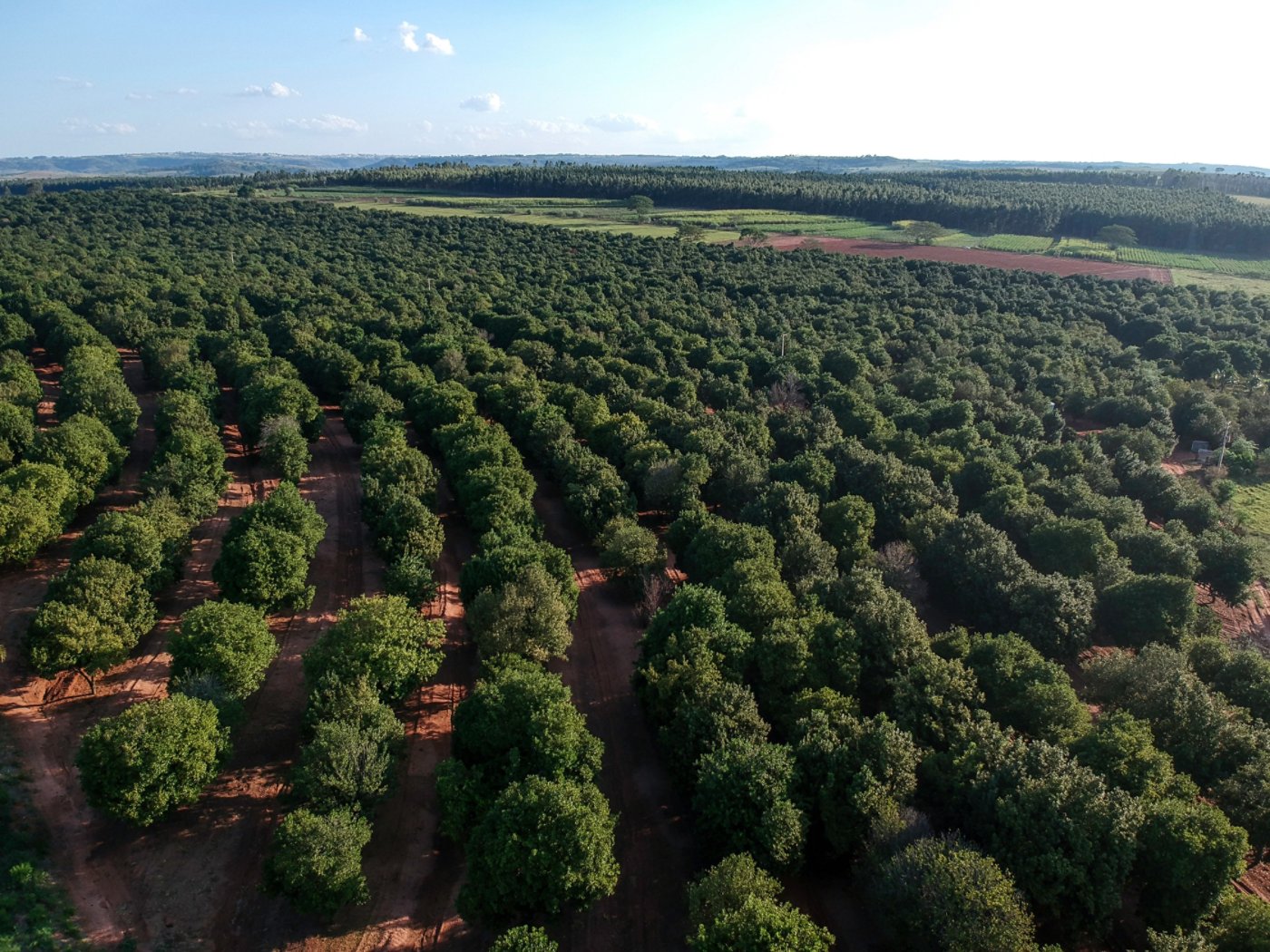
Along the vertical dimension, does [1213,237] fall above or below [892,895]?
above

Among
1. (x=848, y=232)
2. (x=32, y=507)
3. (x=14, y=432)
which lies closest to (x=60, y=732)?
(x=32, y=507)

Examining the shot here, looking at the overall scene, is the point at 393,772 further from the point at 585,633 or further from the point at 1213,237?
the point at 1213,237

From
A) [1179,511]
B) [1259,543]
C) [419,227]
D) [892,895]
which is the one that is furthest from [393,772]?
[419,227]

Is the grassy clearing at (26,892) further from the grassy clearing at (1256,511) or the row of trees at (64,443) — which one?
the grassy clearing at (1256,511)

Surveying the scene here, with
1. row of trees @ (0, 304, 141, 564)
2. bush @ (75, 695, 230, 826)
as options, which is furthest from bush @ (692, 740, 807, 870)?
row of trees @ (0, 304, 141, 564)

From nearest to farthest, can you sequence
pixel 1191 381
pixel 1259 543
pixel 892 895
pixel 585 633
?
pixel 892 895, pixel 585 633, pixel 1259 543, pixel 1191 381

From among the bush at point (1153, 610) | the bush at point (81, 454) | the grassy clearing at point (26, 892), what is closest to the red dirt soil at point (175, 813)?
the grassy clearing at point (26, 892)

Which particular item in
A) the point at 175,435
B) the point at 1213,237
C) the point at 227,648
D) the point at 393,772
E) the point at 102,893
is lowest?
the point at 102,893

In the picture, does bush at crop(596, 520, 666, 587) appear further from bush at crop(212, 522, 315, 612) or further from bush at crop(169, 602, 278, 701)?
bush at crop(169, 602, 278, 701)
